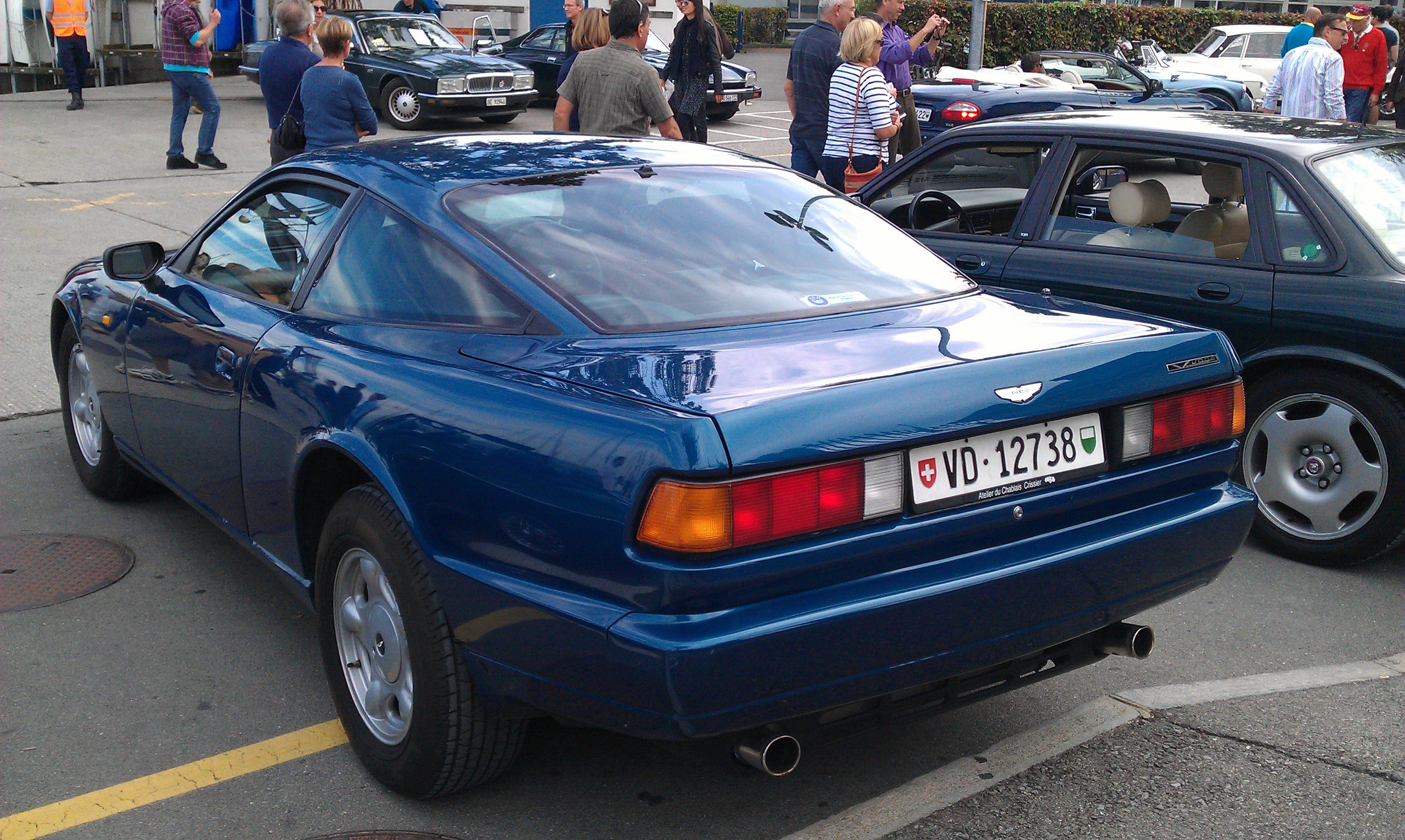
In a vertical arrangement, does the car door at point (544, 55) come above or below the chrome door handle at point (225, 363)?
above

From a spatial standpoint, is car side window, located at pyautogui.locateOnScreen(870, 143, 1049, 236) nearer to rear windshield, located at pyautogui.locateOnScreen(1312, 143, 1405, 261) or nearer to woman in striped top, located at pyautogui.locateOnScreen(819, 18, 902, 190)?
rear windshield, located at pyautogui.locateOnScreen(1312, 143, 1405, 261)

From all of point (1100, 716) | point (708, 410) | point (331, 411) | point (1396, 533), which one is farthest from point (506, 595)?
point (1396, 533)

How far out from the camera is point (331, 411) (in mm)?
3145

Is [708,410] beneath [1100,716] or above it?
above

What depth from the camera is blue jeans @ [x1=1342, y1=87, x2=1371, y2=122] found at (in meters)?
15.7

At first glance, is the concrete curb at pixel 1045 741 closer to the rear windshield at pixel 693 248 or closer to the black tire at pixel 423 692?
the black tire at pixel 423 692

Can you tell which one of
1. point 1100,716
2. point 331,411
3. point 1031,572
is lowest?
point 1100,716

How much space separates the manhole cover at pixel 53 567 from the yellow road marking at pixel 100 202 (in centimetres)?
754

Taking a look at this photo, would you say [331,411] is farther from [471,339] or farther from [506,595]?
[506,595]

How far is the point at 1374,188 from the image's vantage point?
4.90 meters

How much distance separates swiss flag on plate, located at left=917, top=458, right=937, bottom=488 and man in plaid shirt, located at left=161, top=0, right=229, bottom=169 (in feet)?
39.9

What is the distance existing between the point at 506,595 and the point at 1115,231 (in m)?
3.60

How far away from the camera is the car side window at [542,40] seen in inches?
837

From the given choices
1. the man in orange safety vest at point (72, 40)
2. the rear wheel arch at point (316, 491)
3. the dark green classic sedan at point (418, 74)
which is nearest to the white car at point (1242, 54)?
the dark green classic sedan at point (418, 74)
